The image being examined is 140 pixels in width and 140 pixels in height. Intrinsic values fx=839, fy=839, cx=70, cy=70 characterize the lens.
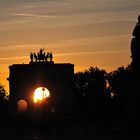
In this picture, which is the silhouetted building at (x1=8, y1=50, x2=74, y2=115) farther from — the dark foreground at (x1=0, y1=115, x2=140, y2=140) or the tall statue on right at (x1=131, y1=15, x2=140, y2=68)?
the tall statue on right at (x1=131, y1=15, x2=140, y2=68)

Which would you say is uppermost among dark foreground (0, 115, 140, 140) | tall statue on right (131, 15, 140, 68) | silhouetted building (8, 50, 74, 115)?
silhouetted building (8, 50, 74, 115)

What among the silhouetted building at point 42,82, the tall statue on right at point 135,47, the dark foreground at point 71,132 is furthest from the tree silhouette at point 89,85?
the tall statue on right at point 135,47

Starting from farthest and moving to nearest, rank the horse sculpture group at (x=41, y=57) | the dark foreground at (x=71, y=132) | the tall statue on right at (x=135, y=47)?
1. the horse sculpture group at (x=41, y=57)
2. the tall statue on right at (x=135, y=47)
3. the dark foreground at (x=71, y=132)

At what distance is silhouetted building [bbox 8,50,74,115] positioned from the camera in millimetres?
108000

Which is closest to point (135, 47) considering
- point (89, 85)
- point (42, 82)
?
point (42, 82)

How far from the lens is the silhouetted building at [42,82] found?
108 metres

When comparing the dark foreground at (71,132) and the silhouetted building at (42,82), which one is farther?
the silhouetted building at (42,82)

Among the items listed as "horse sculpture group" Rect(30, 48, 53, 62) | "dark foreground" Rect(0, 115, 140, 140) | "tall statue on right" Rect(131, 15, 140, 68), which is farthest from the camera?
"horse sculpture group" Rect(30, 48, 53, 62)

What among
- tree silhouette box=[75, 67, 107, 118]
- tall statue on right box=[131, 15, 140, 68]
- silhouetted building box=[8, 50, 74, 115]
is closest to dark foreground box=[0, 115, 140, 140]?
tall statue on right box=[131, 15, 140, 68]

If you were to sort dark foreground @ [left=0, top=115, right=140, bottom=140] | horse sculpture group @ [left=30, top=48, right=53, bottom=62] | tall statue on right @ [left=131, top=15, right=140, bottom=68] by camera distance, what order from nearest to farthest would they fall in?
dark foreground @ [left=0, top=115, right=140, bottom=140] < tall statue on right @ [left=131, top=15, right=140, bottom=68] < horse sculpture group @ [left=30, top=48, right=53, bottom=62]

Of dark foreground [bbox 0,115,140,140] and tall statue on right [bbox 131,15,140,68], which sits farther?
tall statue on right [bbox 131,15,140,68]

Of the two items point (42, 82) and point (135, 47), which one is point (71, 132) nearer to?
point (135, 47)

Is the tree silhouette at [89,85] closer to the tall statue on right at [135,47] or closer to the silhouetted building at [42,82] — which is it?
the silhouetted building at [42,82]

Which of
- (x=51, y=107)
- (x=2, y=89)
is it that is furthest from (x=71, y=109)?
(x=2, y=89)
